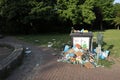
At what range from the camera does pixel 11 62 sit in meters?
8.90

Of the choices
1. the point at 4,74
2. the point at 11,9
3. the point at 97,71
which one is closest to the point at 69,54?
the point at 97,71

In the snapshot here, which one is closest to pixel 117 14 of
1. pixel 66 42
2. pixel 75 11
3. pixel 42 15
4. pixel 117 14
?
pixel 117 14

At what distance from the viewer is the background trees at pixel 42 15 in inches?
1142

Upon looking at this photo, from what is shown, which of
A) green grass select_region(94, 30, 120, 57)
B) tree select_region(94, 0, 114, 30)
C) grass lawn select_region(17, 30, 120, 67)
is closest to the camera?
green grass select_region(94, 30, 120, 57)

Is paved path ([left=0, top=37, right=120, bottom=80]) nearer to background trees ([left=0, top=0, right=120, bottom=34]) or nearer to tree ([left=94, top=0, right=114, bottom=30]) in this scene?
background trees ([left=0, top=0, right=120, bottom=34])

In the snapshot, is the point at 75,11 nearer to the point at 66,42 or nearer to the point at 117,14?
the point at 66,42

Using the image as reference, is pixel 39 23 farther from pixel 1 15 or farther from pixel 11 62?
pixel 11 62

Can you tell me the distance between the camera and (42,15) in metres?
29.9

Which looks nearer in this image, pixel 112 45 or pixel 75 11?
pixel 112 45

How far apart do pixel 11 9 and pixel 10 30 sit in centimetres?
472

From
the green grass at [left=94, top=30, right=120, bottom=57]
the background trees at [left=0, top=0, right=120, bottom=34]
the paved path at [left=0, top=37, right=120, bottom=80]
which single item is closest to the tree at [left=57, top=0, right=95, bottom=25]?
the background trees at [left=0, top=0, right=120, bottom=34]

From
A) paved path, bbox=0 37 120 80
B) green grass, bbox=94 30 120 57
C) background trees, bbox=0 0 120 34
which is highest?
background trees, bbox=0 0 120 34

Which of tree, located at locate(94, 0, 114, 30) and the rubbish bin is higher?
tree, located at locate(94, 0, 114, 30)

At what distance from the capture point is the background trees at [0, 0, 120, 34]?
29000 millimetres
